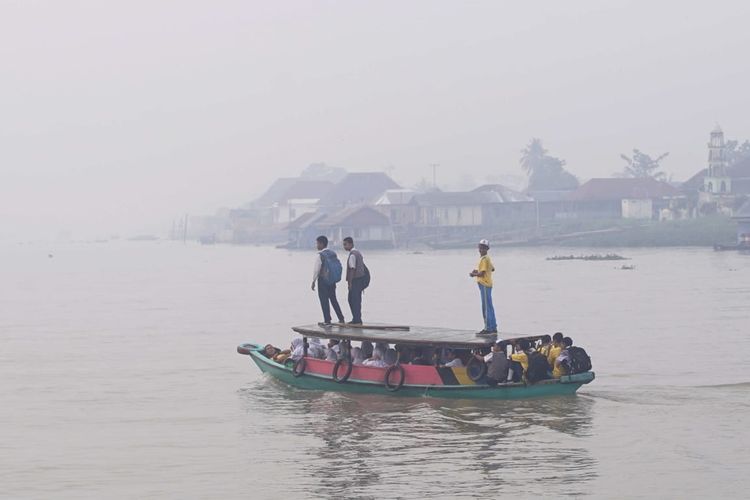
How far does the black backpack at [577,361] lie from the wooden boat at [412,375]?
74 millimetres

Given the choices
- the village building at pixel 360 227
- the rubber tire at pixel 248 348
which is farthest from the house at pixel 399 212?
the rubber tire at pixel 248 348

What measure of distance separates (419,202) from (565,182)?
768 inches

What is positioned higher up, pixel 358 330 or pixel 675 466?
pixel 358 330

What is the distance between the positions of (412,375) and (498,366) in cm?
139

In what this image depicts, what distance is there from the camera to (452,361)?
56.8 ft

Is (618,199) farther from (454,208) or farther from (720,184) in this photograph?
(454,208)

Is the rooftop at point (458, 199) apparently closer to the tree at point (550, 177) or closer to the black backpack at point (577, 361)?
the tree at point (550, 177)

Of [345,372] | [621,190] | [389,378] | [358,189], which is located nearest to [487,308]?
[389,378]

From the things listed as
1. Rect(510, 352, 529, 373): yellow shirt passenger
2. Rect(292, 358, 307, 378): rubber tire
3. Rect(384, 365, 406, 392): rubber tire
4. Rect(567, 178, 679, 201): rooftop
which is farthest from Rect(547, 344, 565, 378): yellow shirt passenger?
Rect(567, 178, 679, 201): rooftop

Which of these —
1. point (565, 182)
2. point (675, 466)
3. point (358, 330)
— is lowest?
point (675, 466)

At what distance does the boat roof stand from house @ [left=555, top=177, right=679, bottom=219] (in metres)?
74.7

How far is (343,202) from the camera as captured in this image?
A: 114375 mm

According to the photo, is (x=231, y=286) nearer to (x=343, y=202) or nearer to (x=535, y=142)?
(x=343, y=202)

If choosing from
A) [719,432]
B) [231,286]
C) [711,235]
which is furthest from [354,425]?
[711,235]
